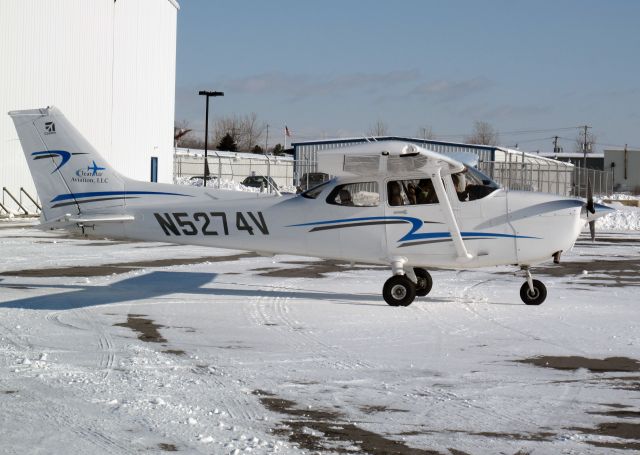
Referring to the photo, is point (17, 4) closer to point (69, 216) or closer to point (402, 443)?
point (69, 216)

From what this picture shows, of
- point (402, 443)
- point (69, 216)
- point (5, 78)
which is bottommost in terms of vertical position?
point (402, 443)

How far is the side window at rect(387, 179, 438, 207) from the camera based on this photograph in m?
12.3

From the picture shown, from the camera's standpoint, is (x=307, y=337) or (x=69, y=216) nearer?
(x=307, y=337)

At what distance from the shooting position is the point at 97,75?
3897 centimetres

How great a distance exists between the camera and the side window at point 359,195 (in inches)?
491

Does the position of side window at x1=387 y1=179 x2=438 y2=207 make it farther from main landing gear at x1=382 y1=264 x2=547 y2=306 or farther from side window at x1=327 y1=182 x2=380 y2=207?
main landing gear at x1=382 y1=264 x2=547 y2=306

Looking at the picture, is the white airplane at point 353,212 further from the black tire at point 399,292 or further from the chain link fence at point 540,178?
the chain link fence at point 540,178

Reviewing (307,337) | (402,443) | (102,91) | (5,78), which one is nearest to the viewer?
(402,443)

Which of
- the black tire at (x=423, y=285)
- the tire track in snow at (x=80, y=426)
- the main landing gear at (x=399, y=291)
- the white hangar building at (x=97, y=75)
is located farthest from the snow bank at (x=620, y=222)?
the tire track in snow at (x=80, y=426)

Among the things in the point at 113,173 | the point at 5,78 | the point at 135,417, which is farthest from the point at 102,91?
the point at 135,417

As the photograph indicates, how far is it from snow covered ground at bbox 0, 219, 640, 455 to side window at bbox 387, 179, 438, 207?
1505 millimetres

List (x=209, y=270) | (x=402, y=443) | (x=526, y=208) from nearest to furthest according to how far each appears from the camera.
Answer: (x=402, y=443) → (x=526, y=208) → (x=209, y=270)

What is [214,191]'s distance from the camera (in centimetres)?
1341

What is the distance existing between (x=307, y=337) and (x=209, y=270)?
7462mm
